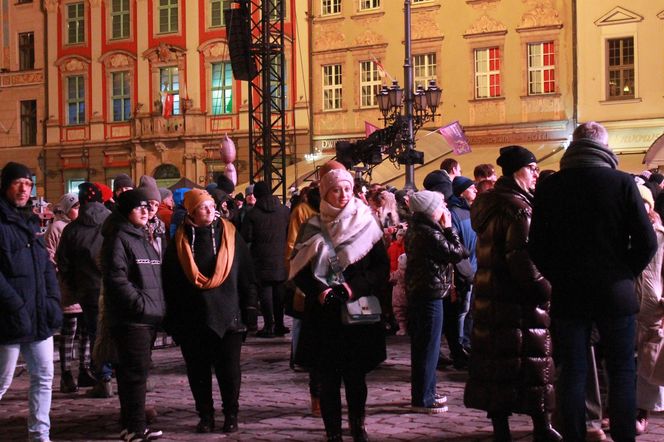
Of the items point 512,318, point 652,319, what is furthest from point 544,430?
point 652,319

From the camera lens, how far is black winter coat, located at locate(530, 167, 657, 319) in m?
6.11

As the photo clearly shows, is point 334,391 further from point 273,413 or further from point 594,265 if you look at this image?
point 594,265

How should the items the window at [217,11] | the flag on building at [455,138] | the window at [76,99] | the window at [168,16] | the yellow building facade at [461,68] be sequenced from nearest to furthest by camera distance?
the flag on building at [455,138], the yellow building facade at [461,68], the window at [217,11], the window at [168,16], the window at [76,99]

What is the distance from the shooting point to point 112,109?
130 ft

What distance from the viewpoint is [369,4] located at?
113 ft

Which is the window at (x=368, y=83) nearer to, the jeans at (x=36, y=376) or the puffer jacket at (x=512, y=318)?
the puffer jacket at (x=512, y=318)

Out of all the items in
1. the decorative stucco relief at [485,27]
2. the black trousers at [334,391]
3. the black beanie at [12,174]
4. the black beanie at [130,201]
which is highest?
the decorative stucco relief at [485,27]

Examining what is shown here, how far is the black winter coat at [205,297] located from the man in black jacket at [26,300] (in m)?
0.92

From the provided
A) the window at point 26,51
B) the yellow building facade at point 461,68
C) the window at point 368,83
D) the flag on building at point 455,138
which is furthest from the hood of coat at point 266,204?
the window at point 26,51

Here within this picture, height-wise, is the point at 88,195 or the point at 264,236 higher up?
the point at 88,195

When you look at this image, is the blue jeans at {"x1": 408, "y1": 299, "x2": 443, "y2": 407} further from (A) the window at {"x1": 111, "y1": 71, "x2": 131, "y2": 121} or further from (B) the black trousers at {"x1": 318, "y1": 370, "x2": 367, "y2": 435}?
(A) the window at {"x1": 111, "y1": 71, "x2": 131, "y2": 121}

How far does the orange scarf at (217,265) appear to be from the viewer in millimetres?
7578

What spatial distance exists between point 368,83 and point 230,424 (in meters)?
27.1

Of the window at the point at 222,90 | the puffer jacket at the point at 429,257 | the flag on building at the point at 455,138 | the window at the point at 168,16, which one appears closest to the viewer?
the puffer jacket at the point at 429,257
